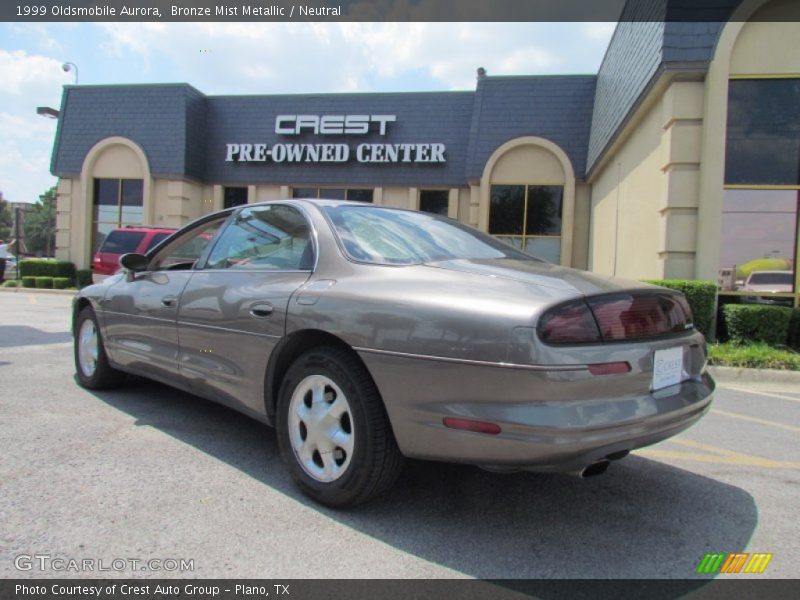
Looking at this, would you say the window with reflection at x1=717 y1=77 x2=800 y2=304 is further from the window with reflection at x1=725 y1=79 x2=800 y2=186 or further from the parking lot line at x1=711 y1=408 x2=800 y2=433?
the parking lot line at x1=711 y1=408 x2=800 y2=433

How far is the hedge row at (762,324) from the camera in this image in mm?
7730

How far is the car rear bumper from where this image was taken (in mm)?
2178

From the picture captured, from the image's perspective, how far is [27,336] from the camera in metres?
7.71

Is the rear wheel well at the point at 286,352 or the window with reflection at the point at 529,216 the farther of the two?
the window with reflection at the point at 529,216

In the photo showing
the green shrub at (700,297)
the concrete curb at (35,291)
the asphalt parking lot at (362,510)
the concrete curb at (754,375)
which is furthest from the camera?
the concrete curb at (35,291)

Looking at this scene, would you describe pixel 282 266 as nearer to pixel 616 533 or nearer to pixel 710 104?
pixel 616 533

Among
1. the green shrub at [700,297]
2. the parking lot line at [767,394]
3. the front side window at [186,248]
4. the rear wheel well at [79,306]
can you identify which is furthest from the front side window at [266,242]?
the green shrub at [700,297]

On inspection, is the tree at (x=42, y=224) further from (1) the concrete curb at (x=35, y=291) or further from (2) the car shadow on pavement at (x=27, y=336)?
(2) the car shadow on pavement at (x=27, y=336)

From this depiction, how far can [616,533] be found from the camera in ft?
8.52

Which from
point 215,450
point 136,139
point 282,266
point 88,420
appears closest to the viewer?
point 282,266

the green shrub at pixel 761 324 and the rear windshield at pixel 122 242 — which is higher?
the rear windshield at pixel 122 242

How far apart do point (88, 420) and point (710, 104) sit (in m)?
8.60

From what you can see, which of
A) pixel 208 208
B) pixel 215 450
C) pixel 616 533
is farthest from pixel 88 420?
pixel 208 208

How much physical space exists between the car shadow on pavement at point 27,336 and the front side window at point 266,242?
15.8 ft
